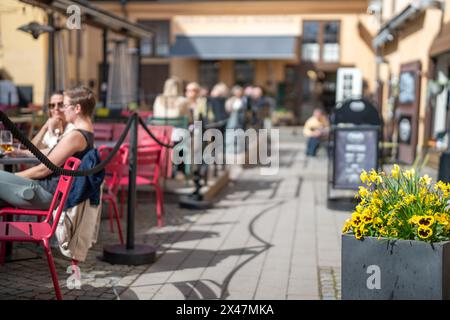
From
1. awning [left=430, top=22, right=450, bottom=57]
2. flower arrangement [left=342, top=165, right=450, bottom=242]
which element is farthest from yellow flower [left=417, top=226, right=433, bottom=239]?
awning [left=430, top=22, right=450, bottom=57]

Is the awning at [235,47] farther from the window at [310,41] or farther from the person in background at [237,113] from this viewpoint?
the person in background at [237,113]

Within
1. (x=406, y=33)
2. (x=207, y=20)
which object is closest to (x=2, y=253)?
(x=406, y=33)

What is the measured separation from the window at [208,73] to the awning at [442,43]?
18.0 meters

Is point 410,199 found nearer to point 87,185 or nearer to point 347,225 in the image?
point 347,225

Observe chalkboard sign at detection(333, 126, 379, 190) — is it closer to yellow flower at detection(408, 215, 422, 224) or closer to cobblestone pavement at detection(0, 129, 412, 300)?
cobblestone pavement at detection(0, 129, 412, 300)

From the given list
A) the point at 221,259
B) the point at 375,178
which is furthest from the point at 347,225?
the point at 221,259

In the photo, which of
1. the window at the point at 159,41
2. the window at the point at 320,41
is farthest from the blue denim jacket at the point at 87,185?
the window at the point at 159,41

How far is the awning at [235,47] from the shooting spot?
27797 mm

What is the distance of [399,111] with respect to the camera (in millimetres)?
14734

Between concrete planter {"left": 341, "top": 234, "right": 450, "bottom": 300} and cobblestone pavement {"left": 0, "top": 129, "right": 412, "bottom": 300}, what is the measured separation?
1.58m

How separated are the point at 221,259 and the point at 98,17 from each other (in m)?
5.57

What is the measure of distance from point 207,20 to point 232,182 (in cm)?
1955

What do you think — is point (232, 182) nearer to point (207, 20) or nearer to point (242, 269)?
point (242, 269)

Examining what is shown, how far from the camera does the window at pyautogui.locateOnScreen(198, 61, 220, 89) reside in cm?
2997
